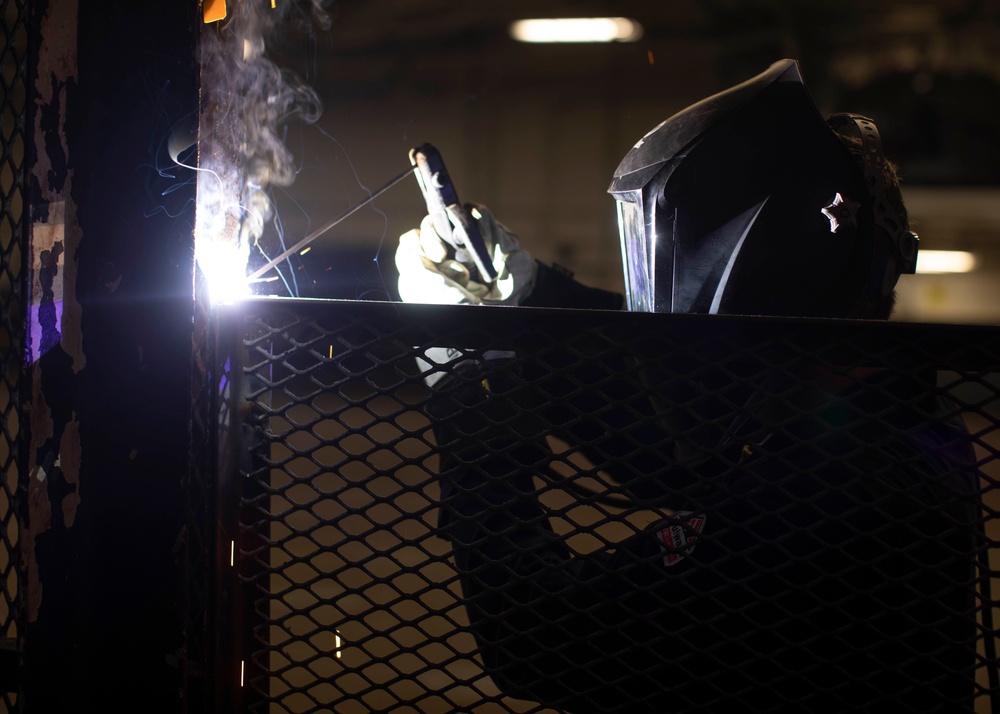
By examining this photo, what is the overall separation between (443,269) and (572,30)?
6544 mm

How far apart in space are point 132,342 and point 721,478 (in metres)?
0.65

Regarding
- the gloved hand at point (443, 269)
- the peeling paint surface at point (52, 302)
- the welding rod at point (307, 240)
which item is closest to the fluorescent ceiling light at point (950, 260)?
the gloved hand at point (443, 269)

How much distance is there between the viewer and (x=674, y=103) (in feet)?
24.8

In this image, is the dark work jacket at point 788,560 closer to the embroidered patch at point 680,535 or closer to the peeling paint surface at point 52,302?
the embroidered patch at point 680,535

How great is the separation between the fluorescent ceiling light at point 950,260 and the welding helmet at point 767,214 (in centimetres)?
790

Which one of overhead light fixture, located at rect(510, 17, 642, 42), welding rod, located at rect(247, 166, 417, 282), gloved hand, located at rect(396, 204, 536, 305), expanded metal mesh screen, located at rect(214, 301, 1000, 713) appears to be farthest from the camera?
overhead light fixture, located at rect(510, 17, 642, 42)

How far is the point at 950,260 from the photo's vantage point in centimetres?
767

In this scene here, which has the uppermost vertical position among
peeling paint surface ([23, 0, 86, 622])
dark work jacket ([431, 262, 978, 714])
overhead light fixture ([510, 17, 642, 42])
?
overhead light fixture ([510, 17, 642, 42])

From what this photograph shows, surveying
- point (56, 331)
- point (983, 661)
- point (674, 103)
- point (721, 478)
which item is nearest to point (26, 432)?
point (56, 331)

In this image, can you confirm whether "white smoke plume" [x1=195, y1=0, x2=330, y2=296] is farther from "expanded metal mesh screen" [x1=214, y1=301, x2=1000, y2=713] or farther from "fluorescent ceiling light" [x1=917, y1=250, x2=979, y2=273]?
"fluorescent ceiling light" [x1=917, y1=250, x2=979, y2=273]

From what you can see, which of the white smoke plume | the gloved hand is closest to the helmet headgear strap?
the gloved hand

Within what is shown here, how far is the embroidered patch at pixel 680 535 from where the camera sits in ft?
2.46

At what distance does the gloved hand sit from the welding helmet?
432 mm

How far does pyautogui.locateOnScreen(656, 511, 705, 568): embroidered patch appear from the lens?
29.5 inches
